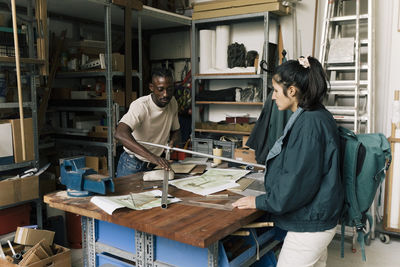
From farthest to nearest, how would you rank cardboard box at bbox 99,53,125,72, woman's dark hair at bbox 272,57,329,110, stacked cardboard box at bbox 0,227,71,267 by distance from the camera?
cardboard box at bbox 99,53,125,72, stacked cardboard box at bbox 0,227,71,267, woman's dark hair at bbox 272,57,329,110

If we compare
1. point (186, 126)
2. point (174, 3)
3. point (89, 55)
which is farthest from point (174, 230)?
point (174, 3)

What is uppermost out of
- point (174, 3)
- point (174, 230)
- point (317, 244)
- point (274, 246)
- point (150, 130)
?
point (174, 3)

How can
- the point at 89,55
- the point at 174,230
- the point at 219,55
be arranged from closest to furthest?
the point at 174,230, the point at 89,55, the point at 219,55

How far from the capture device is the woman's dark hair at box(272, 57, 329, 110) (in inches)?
66.7

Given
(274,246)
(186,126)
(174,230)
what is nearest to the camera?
(174,230)

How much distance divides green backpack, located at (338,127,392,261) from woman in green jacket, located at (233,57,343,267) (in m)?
0.09

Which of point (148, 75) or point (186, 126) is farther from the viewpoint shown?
point (148, 75)

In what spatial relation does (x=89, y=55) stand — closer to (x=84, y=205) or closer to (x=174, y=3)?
(x=174, y=3)

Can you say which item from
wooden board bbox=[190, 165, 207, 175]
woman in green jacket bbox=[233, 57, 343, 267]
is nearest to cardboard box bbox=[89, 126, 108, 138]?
wooden board bbox=[190, 165, 207, 175]

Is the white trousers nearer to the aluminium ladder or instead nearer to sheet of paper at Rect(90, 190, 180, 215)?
sheet of paper at Rect(90, 190, 180, 215)

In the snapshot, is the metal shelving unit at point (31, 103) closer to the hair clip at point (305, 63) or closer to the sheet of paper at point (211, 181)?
the sheet of paper at point (211, 181)

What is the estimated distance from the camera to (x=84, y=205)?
6.32 feet

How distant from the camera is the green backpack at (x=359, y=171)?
5.65 feet

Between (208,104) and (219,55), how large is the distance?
81 centimetres
